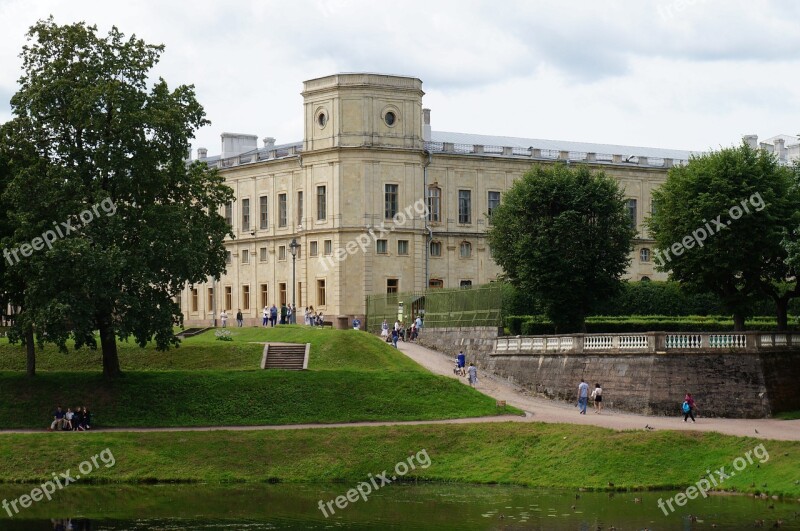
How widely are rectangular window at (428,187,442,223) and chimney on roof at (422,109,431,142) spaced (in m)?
5.04

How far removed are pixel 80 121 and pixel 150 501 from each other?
813 inches

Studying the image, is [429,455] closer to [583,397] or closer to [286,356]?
[583,397]

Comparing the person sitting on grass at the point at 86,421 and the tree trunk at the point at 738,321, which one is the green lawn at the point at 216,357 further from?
the tree trunk at the point at 738,321

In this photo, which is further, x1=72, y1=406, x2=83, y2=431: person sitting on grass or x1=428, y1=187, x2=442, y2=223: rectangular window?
x1=428, y1=187, x2=442, y2=223: rectangular window

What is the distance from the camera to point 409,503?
153 feet

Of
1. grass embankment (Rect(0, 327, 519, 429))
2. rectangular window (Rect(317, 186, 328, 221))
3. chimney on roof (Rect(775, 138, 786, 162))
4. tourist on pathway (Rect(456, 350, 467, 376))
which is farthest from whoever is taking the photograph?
chimney on roof (Rect(775, 138, 786, 162))

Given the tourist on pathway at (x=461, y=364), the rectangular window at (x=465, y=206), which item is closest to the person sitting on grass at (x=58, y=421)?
the tourist on pathway at (x=461, y=364)

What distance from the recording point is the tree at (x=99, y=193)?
59406 millimetres

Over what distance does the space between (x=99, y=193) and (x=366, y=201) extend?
45.4 meters

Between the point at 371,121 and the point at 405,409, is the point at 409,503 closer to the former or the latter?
the point at 405,409

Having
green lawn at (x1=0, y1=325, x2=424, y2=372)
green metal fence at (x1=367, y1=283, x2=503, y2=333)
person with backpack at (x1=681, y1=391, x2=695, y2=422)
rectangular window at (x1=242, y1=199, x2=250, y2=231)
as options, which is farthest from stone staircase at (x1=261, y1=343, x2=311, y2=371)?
rectangular window at (x1=242, y1=199, x2=250, y2=231)

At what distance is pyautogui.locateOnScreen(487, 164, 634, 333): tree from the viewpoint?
8006 cm

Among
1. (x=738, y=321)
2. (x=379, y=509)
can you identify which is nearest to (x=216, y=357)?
(x=738, y=321)

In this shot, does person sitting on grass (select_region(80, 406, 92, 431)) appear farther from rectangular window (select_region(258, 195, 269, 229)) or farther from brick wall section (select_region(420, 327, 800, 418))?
rectangular window (select_region(258, 195, 269, 229))
